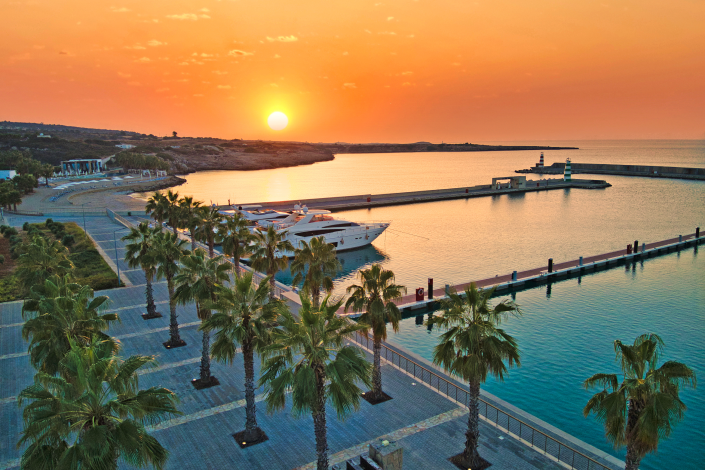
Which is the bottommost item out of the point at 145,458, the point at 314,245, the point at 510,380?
the point at 510,380

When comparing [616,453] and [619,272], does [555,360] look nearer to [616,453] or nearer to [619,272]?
[616,453]

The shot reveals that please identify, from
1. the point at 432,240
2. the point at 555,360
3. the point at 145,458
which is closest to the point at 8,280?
the point at 145,458

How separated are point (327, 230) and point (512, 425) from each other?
3881cm

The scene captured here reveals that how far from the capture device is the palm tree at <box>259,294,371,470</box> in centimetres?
1254

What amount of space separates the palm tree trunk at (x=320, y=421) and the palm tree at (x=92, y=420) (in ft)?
13.6

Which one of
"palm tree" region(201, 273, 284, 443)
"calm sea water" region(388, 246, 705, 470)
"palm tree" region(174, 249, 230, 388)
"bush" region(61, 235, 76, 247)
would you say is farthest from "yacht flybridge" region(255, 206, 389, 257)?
"palm tree" region(201, 273, 284, 443)

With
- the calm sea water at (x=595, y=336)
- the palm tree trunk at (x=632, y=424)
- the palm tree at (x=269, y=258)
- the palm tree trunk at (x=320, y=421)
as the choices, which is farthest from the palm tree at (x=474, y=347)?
the palm tree at (x=269, y=258)

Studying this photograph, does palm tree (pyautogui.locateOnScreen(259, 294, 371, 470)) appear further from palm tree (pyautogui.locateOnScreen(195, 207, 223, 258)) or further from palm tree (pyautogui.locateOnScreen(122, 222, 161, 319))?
palm tree (pyautogui.locateOnScreen(195, 207, 223, 258))

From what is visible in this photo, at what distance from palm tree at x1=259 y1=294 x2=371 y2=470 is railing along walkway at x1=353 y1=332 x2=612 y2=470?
4.56 meters

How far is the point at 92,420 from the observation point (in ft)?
33.2

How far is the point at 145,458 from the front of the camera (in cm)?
1027

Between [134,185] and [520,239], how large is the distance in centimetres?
11033

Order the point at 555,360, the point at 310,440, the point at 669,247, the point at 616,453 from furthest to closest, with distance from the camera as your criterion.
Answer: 1. the point at 669,247
2. the point at 555,360
3. the point at 616,453
4. the point at 310,440

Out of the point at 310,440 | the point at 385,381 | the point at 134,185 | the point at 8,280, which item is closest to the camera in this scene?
the point at 310,440
